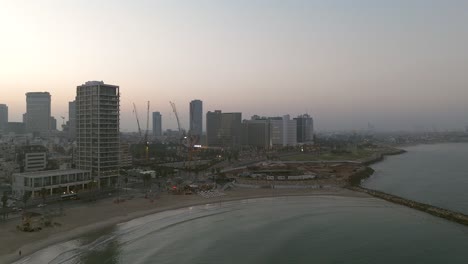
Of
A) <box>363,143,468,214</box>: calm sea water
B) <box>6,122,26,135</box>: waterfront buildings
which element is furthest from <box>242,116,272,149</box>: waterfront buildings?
<box>6,122,26,135</box>: waterfront buildings

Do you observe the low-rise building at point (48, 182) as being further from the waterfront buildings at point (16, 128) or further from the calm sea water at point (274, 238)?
the waterfront buildings at point (16, 128)

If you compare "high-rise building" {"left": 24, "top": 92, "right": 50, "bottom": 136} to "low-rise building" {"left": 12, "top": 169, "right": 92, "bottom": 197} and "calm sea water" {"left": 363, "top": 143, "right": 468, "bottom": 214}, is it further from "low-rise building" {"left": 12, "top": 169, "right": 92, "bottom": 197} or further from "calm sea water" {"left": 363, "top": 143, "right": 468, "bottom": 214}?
"calm sea water" {"left": 363, "top": 143, "right": 468, "bottom": 214}

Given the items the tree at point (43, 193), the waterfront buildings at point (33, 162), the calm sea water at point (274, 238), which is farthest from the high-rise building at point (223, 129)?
the calm sea water at point (274, 238)

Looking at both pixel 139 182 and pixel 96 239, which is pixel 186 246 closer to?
pixel 96 239

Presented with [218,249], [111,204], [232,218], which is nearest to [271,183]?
[232,218]

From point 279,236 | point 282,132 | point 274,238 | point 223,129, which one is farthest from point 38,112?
point 274,238

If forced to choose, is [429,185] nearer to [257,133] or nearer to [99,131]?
[99,131]

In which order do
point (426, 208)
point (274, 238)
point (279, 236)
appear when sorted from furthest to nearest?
point (426, 208) < point (279, 236) < point (274, 238)
